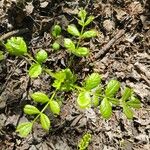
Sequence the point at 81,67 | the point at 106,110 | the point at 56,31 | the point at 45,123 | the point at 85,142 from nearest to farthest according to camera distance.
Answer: the point at 106,110 < the point at 45,123 < the point at 85,142 < the point at 56,31 < the point at 81,67

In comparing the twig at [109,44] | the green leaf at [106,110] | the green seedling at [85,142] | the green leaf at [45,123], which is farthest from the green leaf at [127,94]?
the twig at [109,44]

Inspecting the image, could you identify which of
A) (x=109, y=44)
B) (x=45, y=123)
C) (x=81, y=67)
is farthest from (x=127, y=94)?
(x=109, y=44)

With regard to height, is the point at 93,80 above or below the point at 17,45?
below

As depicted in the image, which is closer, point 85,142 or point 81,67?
point 85,142

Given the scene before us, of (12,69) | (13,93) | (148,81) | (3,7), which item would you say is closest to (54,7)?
(3,7)

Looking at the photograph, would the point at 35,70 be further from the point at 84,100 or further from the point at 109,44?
the point at 109,44

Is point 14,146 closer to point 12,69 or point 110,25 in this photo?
point 12,69
